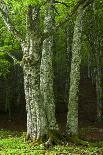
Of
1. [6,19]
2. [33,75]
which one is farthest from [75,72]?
[6,19]

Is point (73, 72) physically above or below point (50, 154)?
above

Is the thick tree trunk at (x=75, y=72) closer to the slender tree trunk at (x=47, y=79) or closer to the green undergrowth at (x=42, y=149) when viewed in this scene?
the slender tree trunk at (x=47, y=79)

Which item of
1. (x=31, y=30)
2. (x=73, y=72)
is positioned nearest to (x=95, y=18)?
(x=73, y=72)

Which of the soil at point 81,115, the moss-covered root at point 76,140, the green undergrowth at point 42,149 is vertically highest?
the soil at point 81,115

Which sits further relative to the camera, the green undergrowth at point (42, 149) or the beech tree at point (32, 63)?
the beech tree at point (32, 63)

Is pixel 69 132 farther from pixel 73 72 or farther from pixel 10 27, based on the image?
pixel 10 27

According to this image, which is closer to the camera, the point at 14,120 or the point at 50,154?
the point at 50,154

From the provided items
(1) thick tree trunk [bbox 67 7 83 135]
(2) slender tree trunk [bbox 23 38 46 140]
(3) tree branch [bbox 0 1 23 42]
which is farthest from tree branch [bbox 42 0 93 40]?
(1) thick tree trunk [bbox 67 7 83 135]

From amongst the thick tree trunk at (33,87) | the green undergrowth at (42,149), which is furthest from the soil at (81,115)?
the thick tree trunk at (33,87)

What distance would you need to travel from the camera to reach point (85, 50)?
5047cm

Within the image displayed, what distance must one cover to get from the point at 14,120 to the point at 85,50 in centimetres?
1956

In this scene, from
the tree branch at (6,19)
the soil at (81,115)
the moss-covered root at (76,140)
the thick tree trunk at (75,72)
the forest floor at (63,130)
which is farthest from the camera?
the soil at (81,115)

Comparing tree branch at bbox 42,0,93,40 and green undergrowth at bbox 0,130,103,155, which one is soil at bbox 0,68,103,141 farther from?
tree branch at bbox 42,0,93,40

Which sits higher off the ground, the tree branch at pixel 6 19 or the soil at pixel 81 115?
the tree branch at pixel 6 19
